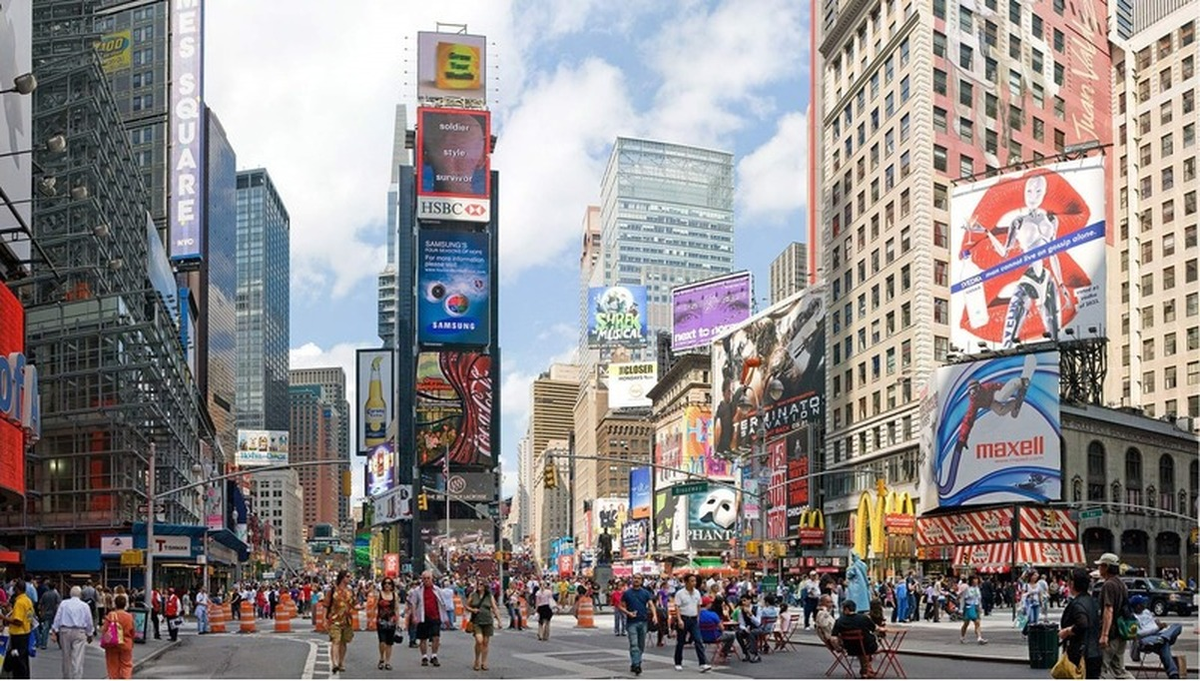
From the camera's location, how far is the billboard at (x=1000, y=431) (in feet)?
226

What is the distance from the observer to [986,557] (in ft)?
241

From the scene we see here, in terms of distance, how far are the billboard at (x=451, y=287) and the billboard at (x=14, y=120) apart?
11924cm

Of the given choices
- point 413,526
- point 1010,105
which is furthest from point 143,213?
point 413,526

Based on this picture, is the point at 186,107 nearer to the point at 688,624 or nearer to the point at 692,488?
the point at 692,488

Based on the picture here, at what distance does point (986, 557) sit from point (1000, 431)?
7304mm

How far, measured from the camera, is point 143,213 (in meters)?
89.6

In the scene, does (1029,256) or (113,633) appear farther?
(1029,256)

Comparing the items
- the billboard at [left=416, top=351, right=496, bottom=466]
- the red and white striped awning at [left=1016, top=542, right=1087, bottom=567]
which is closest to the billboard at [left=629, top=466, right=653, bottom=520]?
the billboard at [left=416, top=351, right=496, bottom=466]

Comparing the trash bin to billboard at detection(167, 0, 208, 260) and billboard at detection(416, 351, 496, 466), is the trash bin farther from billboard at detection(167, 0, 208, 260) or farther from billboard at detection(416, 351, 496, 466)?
billboard at detection(416, 351, 496, 466)

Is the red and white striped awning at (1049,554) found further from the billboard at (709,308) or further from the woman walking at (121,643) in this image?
the billboard at (709,308)

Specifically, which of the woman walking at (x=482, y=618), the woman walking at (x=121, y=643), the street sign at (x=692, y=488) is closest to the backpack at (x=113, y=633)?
the woman walking at (x=121, y=643)

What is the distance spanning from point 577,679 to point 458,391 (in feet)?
497

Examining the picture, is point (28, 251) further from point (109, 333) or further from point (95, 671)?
point (95, 671)

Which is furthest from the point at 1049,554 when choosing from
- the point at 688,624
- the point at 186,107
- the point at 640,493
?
the point at 640,493
